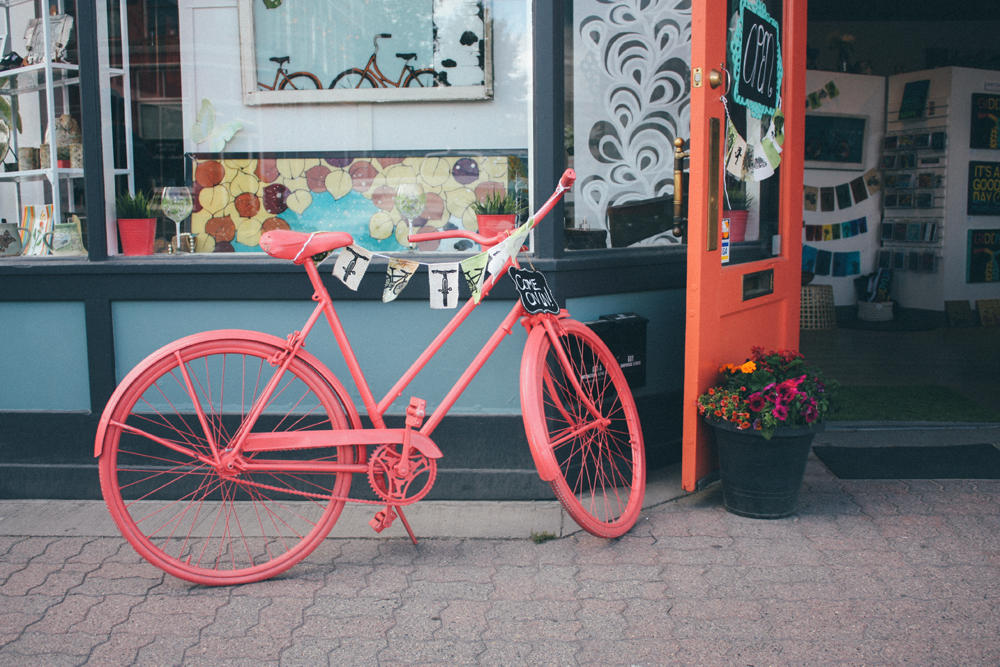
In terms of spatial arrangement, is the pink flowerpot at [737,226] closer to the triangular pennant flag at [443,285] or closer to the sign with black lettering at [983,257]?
the triangular pennant flag at [443,285]

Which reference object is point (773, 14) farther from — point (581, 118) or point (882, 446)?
point (882, 446)

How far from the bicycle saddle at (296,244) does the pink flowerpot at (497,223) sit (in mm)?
969

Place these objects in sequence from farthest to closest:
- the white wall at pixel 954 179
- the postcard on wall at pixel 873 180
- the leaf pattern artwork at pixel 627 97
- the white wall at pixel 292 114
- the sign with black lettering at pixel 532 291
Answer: the postcard on wall at pixel 873 180 → the white wall at pixel 954 179 → the white wall at pixel 292 114 → the leaf pattern artwork at pixel 627 97 → the sign with black lettering at pixel 532 291

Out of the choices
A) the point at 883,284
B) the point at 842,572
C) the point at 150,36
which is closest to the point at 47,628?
the point at 842,572

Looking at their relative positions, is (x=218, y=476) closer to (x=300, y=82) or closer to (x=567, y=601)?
(x=567, y=601)

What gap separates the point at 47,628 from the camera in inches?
90.5

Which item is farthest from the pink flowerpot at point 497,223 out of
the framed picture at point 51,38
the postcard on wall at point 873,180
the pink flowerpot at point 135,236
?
the postcard on wall at point 873,180

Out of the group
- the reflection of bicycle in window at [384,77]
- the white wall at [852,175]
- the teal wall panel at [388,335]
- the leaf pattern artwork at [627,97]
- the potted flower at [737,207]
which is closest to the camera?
the teal wall panel at [388,335]

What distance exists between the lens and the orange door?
299 centimetres

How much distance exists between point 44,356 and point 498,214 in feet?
6.61

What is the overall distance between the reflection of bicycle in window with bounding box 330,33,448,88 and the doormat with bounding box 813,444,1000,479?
268 centimetres

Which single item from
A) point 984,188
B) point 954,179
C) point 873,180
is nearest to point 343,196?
point 873,180

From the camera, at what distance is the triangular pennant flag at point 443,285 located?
2.72 meters

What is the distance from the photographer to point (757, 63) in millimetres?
3342
